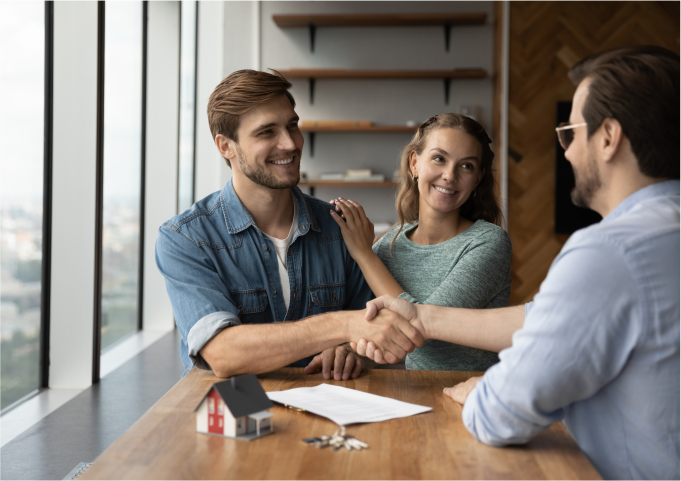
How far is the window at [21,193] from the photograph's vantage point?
8.57 ft

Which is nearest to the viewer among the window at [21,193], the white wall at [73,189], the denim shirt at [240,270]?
the denim shirt at [240,270]

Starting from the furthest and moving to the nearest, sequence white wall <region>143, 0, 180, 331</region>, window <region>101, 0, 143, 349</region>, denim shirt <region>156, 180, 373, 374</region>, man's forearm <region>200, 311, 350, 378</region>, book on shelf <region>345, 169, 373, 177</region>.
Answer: book on shelf <region>345, 169, 373, 177</region> < white wall <region>143, 0, 180, 331</region> < window <region>101, 0, 143, 349</region> < denim shirt <region>156, 180, 373, 374</region> < man's forearm <region>200, 311, 350, 378</region>

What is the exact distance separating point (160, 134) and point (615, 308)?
4500 mm

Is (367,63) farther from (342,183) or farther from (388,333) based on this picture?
(388,333)

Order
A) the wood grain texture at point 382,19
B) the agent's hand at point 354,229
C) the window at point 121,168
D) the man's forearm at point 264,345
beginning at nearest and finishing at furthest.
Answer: the man's forearm at point 264,345, the agent's hand at point 354,229, the window at point 121,168, the wood grain texture at point 382,19

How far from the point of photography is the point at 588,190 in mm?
1072

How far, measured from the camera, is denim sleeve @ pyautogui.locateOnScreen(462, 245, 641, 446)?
2.94 feet

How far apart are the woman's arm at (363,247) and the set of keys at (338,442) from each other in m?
0.79

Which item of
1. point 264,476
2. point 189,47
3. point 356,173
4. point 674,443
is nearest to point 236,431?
point 264,476

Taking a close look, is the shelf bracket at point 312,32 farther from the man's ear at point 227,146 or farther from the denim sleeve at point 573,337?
the denim sleeve at point 573,337

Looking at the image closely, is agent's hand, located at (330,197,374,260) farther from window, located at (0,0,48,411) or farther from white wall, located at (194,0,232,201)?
white wall, located at (194,0,232,201)

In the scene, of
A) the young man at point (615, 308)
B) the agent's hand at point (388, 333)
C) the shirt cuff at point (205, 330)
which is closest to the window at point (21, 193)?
the shirt cuff at point (205, 330)

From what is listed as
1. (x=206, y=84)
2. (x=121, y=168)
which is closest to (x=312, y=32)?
(x=206, y=84)

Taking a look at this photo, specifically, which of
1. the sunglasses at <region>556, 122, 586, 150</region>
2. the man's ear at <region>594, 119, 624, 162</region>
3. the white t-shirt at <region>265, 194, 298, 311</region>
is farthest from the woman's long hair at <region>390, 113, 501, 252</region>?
the man's ear at <region>594, 119, 624, 162</region>
